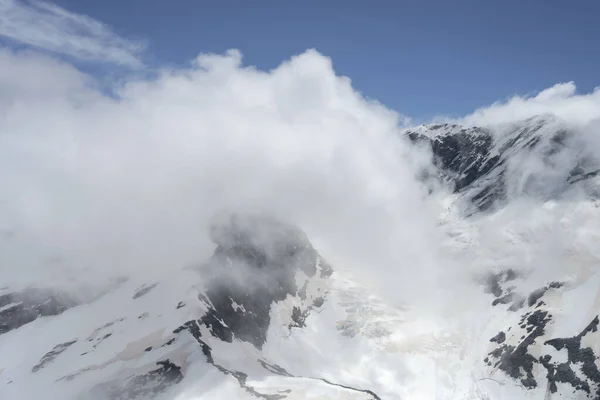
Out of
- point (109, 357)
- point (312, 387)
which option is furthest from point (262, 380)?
point (109, 357)

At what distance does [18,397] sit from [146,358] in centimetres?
4195

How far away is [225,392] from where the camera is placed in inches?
6988

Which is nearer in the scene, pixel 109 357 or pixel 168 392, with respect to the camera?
pixel 168 392

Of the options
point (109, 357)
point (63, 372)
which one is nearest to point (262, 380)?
point (109, 357)

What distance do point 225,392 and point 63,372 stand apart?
Answer: 6194 centimetres

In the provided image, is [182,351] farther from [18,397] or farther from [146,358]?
[18,397]

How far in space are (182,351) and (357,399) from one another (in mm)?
64953

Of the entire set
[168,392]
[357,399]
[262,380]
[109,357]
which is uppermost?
[109,357]

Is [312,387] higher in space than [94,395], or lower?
lower

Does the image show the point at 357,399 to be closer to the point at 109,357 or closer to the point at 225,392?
the point at 225,392

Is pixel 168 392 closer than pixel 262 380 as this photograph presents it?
Yes

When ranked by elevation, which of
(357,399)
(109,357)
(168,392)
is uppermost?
(109,357)

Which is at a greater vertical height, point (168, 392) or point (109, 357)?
point (109, 357)

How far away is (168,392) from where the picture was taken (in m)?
179
